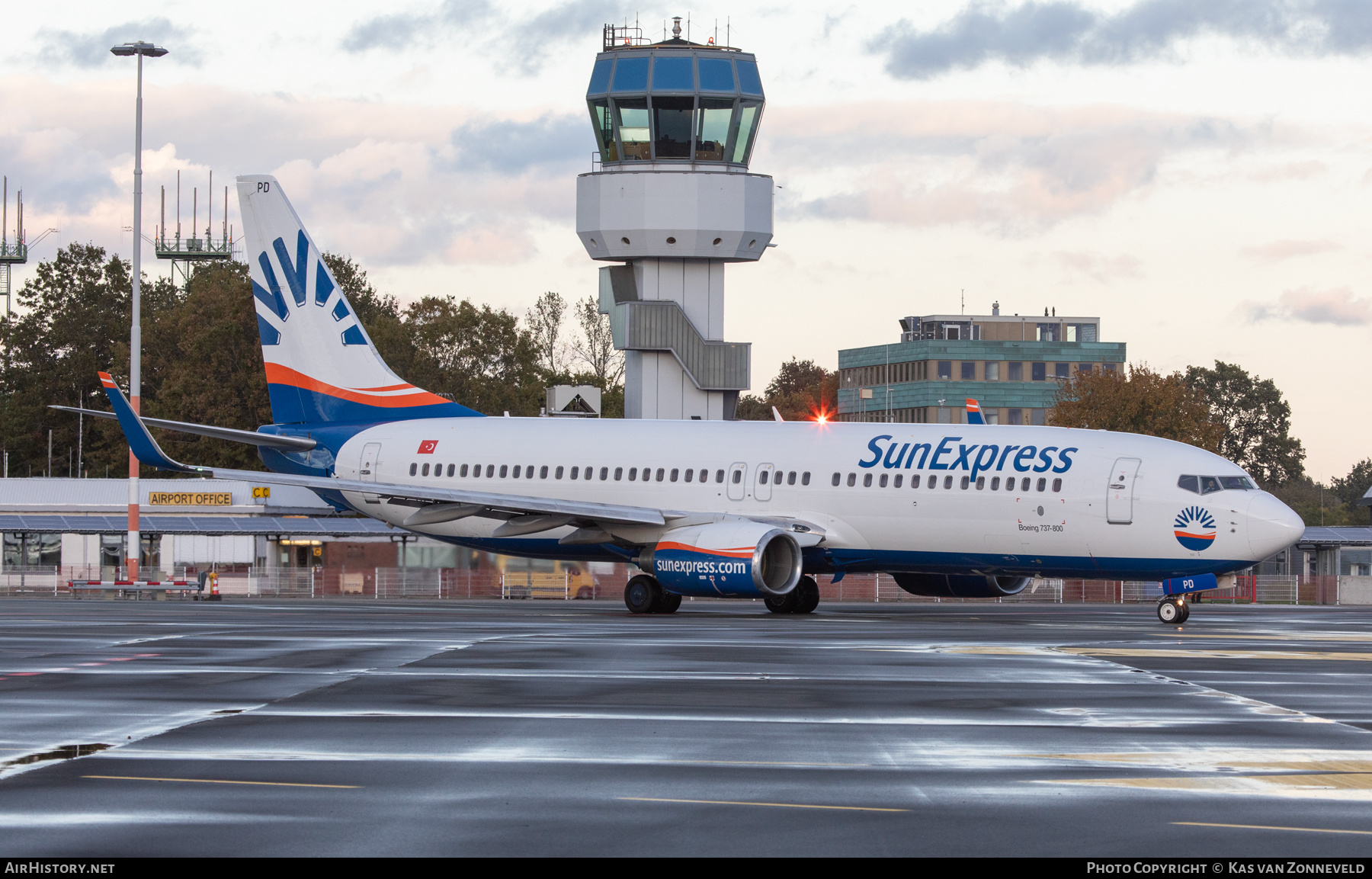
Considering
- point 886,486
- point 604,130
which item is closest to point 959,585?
point 886,486

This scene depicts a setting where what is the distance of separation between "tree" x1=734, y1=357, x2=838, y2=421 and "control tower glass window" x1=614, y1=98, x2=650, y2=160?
81.3m

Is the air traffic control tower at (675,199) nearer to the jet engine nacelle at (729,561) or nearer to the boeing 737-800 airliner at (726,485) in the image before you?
the boeing 737-800 airliner at (726,485)

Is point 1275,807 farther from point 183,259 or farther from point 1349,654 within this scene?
point 183,259

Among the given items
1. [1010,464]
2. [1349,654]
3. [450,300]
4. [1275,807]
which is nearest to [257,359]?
[450,300]

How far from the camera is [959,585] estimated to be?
36281mm

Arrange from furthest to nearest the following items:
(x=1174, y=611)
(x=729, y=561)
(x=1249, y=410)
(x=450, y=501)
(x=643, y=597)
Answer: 1. (x=1249, y=410)
2. (x=643, y=597)
3. (x=450, y=501)
4. (x=729, y=561)
5. (x=1174, y=611)

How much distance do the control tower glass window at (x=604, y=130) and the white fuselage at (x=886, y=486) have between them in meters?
25.7

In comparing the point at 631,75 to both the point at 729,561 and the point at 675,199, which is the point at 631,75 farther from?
the point at 729,561

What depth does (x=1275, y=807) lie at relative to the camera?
33.9 feet

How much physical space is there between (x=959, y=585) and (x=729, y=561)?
613cm

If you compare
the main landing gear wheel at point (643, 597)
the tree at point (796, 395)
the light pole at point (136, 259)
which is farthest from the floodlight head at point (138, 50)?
the tree at point (796, 395)

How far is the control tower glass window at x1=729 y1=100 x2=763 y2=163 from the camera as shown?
63041 mm

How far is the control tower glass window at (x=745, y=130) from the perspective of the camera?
207 feet

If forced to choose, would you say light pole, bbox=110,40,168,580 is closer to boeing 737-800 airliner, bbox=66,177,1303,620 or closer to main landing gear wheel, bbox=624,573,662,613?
boeing 737-800 airliner, bbox=66,177,1303,620
